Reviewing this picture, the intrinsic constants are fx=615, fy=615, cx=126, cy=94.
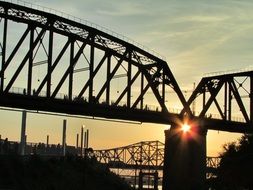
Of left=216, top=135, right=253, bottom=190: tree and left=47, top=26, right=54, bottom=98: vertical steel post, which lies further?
left=47, top=26, right=54, bottom=98: vertical steel post

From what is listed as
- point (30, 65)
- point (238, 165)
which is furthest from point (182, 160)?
point (30, 65)

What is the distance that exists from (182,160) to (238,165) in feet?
103

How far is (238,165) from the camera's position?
8350 cm

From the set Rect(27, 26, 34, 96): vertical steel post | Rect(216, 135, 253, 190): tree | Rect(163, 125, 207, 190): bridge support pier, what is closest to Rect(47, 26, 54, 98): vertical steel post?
Rect(27, 26, 34, 96): vertical steel post

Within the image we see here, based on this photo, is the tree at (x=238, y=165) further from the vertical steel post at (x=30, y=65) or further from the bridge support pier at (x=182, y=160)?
the vertical steel post at (x=30, y=65)

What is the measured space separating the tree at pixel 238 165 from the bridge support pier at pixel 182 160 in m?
21.4

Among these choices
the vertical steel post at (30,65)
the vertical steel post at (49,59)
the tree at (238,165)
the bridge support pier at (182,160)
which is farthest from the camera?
the bridge support pier at (182,160)

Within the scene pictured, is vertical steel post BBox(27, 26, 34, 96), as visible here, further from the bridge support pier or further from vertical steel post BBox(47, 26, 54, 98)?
the bridge support pier

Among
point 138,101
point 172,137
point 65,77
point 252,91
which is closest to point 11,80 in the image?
point 65,77

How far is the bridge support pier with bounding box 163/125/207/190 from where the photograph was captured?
114500 mm

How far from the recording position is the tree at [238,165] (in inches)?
3253

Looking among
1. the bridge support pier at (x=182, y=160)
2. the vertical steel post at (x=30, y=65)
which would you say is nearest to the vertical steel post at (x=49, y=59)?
the vertical steel post at (x=30, y=65)

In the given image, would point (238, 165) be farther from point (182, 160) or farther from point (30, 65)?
point (30, 65)

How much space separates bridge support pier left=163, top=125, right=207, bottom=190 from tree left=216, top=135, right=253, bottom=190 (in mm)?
21439
